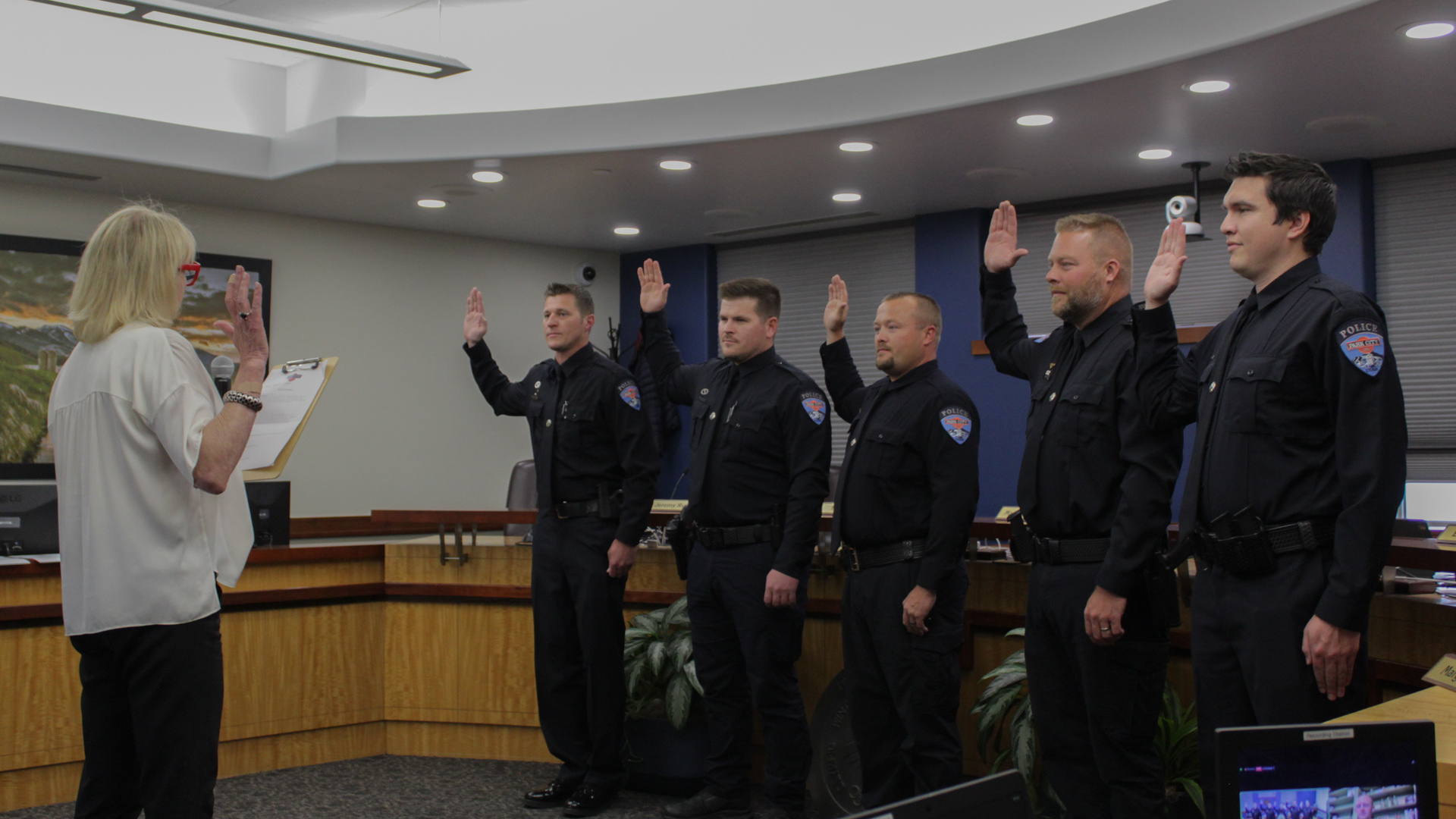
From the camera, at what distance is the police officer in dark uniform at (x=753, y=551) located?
3.52 meters

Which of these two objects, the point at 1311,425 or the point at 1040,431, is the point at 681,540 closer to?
the point at 1040,431

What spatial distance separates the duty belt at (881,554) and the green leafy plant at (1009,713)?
13.8 inches

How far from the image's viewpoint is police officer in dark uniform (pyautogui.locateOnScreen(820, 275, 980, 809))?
308 cm

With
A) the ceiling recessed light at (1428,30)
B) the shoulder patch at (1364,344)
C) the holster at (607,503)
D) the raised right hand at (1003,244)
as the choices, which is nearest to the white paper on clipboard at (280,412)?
the holster at (607,503)

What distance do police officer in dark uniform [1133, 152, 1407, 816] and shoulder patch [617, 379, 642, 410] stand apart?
2023 millimetres

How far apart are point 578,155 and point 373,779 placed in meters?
2.90

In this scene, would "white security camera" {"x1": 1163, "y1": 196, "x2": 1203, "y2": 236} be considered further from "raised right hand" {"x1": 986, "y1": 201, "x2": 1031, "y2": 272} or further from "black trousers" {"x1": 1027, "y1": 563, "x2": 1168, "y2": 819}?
"black trousers" {"x1": 1027, "y1": 563, "x2": 1168, "y2": 819}

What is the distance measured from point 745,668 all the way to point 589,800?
68cm

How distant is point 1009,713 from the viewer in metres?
3.43

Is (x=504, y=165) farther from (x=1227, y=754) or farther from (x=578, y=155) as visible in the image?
(x=1227, y=754)

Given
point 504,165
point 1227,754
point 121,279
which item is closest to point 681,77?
point 504,165

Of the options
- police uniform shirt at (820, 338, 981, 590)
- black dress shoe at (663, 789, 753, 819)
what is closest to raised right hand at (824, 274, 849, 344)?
police uniform shirt at (820, 338, 981, 590)

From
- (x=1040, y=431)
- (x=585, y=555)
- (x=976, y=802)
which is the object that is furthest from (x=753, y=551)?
(x=976, y=802)

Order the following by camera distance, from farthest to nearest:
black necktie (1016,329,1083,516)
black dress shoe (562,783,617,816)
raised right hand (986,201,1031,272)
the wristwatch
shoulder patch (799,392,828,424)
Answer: black dress shoe (562,783,617,816)
shoulder patch (799,392,828,424)
raised right hand (986,201,1031,272)
black necktie (1016,329,1083,516)
the wristwatch
